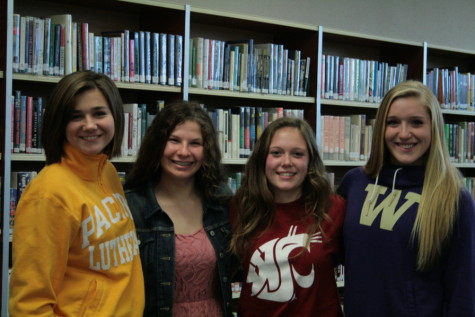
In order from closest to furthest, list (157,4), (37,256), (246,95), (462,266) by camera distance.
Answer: (37,256), (462,266), (157,4), (246,95)

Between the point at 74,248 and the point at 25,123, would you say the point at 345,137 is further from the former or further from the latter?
the point at 74,248

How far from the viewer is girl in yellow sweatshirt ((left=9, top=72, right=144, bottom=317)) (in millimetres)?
1463

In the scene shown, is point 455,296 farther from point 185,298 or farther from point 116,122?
point 116,122

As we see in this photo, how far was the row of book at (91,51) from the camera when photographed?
8.90 feet

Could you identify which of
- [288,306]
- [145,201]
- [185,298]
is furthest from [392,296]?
[145,201]

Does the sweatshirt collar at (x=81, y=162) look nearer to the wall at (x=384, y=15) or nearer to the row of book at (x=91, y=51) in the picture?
the row of book at (x=91, y=51)

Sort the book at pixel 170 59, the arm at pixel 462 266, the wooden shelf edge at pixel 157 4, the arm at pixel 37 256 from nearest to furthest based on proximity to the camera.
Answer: the arm at pixel 37 256, the arm at pixel 462 266, the wooden shelf edge at pixel 157 4, the book at pixel 170 59

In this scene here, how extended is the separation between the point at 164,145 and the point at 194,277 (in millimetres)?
471

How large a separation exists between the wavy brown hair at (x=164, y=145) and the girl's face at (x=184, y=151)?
0.8 inches

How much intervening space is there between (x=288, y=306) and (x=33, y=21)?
6.12 ft

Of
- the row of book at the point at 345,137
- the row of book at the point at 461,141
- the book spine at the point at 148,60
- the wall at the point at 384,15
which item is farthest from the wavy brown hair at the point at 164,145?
the row of book at the point at 461,141

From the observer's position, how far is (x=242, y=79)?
3.39 meters

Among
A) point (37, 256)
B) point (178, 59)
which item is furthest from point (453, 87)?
point (37, 256)

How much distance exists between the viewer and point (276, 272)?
6.23 feet
